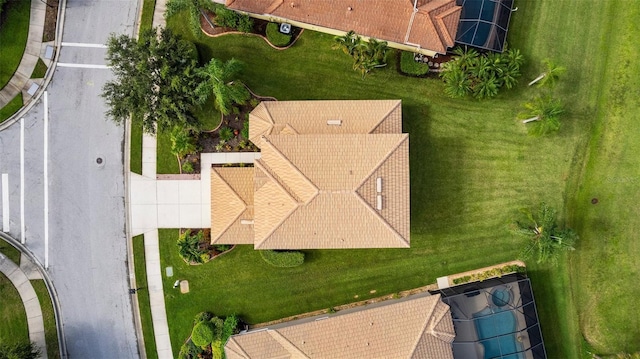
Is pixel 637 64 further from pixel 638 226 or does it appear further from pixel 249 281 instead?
pixel 249 281

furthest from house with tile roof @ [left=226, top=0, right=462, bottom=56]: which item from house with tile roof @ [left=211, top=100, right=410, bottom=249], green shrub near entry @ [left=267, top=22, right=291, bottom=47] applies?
house with tile roof @ [left=211, top=100, right=410, bottom=249]

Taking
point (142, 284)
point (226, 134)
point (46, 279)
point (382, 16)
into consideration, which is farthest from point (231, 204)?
point (46, 279)

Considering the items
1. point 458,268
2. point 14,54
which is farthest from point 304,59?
point 14,54

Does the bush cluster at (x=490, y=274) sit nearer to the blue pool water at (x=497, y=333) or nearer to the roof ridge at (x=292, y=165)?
the blue pool water at (x=497, y=333)

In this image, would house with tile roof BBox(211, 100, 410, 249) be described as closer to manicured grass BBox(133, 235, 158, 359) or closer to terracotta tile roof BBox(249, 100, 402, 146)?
terracotta tile roof BBox(249, 100, 402, 146)

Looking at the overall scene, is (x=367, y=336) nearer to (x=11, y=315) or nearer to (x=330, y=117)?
(x=330, y=117)

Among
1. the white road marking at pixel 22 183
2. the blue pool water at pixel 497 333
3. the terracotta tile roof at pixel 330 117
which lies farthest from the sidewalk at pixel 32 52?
the blue pool water at pixel 497 333
